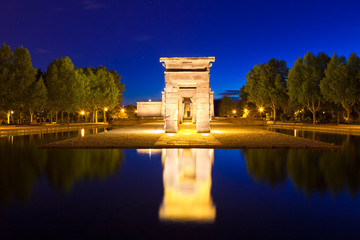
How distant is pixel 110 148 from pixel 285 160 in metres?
8.83

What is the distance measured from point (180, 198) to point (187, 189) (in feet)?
2.58

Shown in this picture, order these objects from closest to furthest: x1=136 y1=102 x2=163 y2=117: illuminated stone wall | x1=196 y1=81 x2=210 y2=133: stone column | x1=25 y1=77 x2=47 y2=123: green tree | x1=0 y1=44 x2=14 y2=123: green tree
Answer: x1=196 y1=81 x2=210 y2=133: stone column < x1=0 y1=44 x2=14 y2=123: green tree < x1=25 y1=77 x2=47 y2=123: green tree < x1=136 y1=102 x2=163 y2=117: illuminated stone wall

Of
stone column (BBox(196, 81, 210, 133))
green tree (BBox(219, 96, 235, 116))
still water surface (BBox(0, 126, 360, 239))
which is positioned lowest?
still water surface (BBox(0, 126, 360, 239))

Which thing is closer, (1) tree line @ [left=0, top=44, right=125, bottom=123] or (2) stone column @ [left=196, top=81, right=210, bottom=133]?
(2) stone column @ [left=196, top=81, right=210, bottom=133]

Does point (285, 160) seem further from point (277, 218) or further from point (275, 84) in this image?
point (275, 84)

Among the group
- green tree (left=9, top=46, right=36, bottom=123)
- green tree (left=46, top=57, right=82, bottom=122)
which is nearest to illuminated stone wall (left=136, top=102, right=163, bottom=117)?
green tree (left=46, top=57, right=82, bottom=122)

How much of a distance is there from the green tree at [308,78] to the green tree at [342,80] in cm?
361

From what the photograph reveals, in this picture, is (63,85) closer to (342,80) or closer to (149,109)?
(342,80)

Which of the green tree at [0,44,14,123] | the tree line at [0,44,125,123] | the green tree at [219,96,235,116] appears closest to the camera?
the green tree at [0,44,14,123]

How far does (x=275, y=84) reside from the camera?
4803cm

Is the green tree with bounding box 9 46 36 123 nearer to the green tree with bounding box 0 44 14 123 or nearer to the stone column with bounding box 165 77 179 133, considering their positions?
the green tree with bounding box 0 44 14 123

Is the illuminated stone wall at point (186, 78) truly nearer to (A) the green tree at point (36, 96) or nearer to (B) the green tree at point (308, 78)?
(A) the green tree at point (36, 96)

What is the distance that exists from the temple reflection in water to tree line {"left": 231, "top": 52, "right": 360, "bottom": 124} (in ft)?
96.5

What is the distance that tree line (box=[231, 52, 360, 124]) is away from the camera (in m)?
34.5
